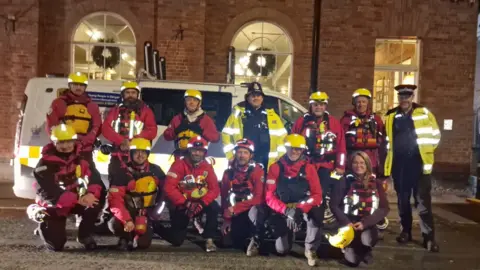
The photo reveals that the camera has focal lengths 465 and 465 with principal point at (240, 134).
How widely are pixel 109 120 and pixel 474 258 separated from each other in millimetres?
4837

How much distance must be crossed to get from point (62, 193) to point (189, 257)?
1.62 meters

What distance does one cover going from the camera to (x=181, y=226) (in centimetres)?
559

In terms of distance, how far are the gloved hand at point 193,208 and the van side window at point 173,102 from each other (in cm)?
154

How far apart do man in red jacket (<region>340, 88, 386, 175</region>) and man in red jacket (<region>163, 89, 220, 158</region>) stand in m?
1.79

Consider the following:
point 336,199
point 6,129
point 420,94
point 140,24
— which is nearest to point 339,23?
point 420,94

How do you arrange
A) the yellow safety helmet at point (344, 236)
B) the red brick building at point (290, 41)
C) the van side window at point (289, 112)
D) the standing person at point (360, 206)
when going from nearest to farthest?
the yellow safety helmet at point (344, 236), the standing person at point (360, 206), the van side window at point (289, 112), the red brick building at point (290, 41)

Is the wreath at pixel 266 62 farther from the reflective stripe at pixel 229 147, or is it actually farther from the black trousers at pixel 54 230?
the black trousers at pixel 54 230

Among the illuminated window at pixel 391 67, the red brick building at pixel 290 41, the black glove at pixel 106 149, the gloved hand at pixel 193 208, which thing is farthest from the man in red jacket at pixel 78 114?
the illuminated window at pixel 391 67

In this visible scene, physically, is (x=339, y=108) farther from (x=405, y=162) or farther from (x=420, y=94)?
(x=405, y=162)

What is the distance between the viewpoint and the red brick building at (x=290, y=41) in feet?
38.1

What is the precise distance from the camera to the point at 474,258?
562 cm

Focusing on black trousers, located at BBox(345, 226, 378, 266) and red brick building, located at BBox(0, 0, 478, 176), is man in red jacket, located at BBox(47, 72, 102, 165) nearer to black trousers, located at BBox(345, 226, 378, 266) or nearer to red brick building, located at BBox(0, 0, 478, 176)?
black trousers, located at BBox(345, 226, 378, 266)

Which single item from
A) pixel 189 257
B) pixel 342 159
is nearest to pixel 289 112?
pixel 342 159

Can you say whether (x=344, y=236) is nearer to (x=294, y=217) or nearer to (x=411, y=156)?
(x=294, y=217)
